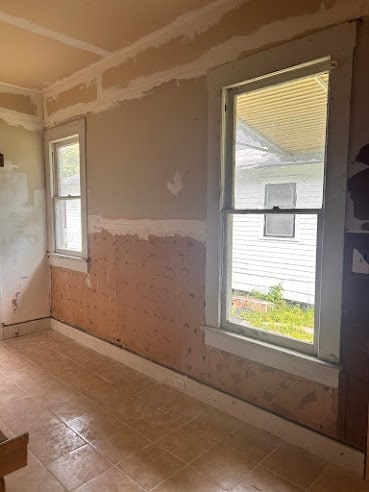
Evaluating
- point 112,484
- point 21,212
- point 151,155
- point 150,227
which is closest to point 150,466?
point 112,484

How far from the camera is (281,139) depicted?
2141mm


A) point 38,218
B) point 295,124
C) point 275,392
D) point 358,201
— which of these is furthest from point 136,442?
point 38,218

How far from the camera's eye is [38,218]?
4.16 m

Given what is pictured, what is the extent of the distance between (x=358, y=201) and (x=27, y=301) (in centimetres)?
375

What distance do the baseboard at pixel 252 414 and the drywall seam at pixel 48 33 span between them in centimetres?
271

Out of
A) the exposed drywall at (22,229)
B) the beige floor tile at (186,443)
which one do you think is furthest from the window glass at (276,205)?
the exposed drywall at (22,229)

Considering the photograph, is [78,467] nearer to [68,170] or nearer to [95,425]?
[95,425]

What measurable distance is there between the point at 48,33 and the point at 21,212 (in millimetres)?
2032

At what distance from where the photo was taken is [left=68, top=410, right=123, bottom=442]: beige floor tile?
2.23 m

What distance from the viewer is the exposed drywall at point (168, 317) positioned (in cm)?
215

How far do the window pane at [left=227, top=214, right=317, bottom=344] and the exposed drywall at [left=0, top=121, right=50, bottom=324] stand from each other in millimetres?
2736

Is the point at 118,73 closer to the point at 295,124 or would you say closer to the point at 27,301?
the point at 295,124

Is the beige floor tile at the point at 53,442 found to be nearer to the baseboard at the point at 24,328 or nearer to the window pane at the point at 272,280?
the window pane at the point at 272,280

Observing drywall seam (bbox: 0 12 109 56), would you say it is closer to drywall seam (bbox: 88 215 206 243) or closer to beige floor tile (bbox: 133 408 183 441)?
drywall seam (bbox: 88 215 206 243)
